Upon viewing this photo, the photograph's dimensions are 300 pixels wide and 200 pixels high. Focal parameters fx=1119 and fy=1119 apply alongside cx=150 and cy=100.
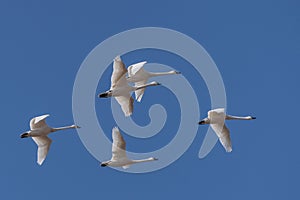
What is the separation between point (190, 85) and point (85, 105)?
685cm

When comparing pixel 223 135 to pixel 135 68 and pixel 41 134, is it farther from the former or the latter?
pixel 41 134

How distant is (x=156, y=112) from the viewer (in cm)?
6462

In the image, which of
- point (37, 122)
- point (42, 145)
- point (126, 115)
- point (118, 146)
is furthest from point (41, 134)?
point (126, 115)

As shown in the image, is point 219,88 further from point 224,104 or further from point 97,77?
point 97,77

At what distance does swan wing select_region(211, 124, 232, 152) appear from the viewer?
209 feet

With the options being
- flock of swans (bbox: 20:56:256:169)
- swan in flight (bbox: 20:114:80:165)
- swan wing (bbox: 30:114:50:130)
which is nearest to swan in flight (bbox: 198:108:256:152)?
flock of swans (bbox: 20:56:256:169)

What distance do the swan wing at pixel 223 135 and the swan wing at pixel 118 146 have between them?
17.4ft

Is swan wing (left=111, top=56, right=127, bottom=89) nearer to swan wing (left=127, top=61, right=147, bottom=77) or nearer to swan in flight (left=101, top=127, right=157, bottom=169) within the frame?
swan wing (left=127, top=61, right=147, bottom=77)

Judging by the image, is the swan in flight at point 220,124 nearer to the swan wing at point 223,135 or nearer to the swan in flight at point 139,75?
the swan wing at point 223,135

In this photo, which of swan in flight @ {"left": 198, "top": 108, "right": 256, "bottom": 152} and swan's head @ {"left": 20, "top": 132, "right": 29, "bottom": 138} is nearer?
swan in flight @ {"left": 198, "top": 108, "right": 256, "bottom": 152}

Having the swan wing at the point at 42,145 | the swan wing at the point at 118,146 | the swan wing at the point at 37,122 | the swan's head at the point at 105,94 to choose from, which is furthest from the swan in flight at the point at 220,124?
the swan wing at the point at 42,145

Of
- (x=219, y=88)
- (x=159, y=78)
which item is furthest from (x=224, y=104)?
(x=159, y=78)

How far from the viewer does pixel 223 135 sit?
64062 millimetres

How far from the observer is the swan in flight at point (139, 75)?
63562 millimetres
